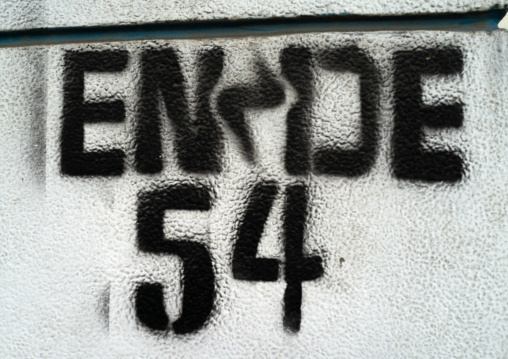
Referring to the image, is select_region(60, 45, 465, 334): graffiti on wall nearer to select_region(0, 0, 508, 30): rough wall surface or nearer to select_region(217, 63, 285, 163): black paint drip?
select_region(217, 63, 285, 163): black paint drip

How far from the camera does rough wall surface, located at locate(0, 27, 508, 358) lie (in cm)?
112

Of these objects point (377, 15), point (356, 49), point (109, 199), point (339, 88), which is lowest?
point (109, 199)

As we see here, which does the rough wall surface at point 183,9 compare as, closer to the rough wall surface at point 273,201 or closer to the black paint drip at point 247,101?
the rough wall surface at point 273,201

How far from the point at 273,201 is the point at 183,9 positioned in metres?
0.65

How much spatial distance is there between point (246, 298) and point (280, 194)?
332 mm

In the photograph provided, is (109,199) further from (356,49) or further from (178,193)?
(356,49)

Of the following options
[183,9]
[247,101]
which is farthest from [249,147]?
[183,9]

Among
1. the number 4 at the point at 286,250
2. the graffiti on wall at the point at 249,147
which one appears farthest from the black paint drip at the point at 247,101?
the number 4 at the point at 286,250

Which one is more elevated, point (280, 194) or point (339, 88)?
point (339, 88)

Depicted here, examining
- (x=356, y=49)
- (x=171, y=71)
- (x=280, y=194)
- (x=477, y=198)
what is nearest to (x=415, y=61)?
(x=356, y=49)

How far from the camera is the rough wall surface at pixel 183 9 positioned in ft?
3.69

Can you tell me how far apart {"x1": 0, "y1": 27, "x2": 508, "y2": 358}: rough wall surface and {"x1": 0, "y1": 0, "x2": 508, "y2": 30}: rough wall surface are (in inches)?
3.0

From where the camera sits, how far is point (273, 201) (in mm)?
1145

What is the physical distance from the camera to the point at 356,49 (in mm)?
1138
